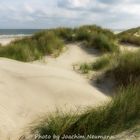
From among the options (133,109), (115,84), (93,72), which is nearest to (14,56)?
(93,72)

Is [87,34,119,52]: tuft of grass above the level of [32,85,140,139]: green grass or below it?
below

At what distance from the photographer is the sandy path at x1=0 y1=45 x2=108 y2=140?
4.83 m

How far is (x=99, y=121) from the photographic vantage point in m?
4.29

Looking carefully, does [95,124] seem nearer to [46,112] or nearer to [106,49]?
[46,112]

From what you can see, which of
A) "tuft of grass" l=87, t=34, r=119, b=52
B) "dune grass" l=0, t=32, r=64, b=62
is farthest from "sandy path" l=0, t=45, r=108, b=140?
"tuft of grass" l=87, t=34, r=119, b=52

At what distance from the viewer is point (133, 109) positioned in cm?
466

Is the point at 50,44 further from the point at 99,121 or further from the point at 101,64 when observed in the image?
the point at 99,121

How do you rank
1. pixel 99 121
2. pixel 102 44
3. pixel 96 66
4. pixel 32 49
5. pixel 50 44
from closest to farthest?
pixel 99 121 < pixel 96 66 < pixel 32 49 < pixel 50 44 < pixel 102 44

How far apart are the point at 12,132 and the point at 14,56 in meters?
6.63

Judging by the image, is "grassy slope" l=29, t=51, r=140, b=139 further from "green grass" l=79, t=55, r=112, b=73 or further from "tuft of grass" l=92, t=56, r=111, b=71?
"tuft of grass" l=92, t=56, r=111, b=71

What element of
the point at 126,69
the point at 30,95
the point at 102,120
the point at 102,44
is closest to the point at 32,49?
the point at 102,44

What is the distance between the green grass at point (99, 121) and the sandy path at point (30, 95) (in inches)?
15.7

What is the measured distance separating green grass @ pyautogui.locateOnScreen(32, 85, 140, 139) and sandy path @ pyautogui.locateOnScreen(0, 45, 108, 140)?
0.40m

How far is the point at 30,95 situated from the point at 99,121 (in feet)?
5.39
